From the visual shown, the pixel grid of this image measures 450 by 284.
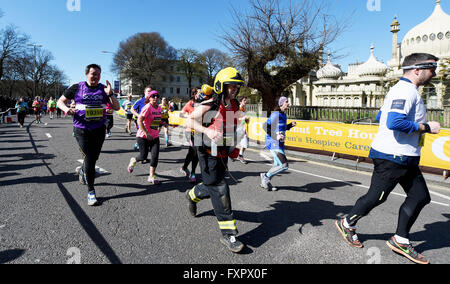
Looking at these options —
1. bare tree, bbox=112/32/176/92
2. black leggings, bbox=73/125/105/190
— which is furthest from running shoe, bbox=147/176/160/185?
bare tree, bbox=112/32/176/92

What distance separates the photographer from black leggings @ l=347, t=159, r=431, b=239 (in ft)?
9.36

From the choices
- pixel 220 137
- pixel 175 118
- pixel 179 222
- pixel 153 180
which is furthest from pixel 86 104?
pixel 175 118

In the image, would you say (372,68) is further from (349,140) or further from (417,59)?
(417,59)

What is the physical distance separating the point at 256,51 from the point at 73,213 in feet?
64.8

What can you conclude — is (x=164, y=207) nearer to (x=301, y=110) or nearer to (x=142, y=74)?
(x=301, y=110)

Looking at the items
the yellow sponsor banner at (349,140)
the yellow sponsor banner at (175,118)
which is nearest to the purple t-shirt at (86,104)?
the yellow sponsor banner at (349,140)

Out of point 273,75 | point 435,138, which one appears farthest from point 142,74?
point 435,138

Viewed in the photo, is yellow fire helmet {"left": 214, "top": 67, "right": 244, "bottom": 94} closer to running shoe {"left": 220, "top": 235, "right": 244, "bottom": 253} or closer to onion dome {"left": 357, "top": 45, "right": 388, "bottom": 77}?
running shoe {"left": 220, "top": 235, "right": 244, "bottom": 253}

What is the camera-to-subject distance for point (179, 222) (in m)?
3.68

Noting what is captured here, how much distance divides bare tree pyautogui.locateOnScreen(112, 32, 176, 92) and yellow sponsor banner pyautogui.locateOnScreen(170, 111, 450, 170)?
193ft

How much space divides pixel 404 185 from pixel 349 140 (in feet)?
17.9

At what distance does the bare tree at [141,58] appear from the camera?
62.6m
